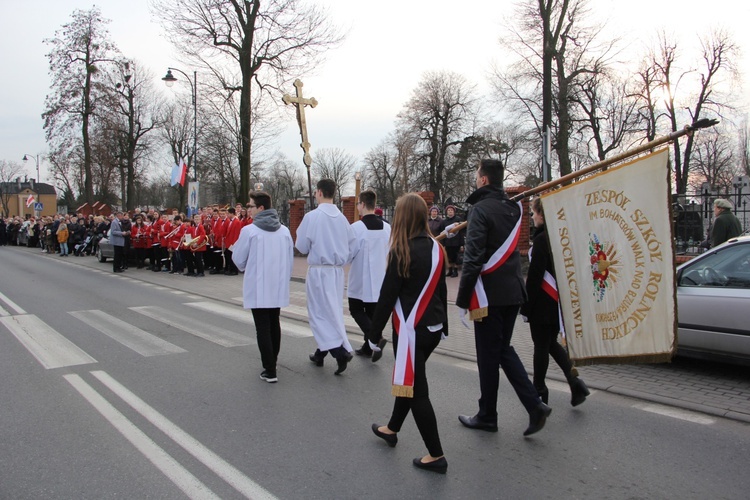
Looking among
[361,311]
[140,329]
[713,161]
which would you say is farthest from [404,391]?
[713,161]

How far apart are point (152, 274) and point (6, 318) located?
26.4ft

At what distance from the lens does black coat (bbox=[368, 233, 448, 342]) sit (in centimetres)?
372

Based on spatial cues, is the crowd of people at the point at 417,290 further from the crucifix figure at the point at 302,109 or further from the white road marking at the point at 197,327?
the crucifix figure at the point at 302,109

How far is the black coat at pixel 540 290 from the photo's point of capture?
4.67 meters

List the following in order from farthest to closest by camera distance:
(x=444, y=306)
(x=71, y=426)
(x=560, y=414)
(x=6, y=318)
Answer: (x=6, y=318)
(x=560, y=414)
(x=71, y=426)
(x=444, y=306)

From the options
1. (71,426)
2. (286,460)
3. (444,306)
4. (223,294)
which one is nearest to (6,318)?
(223,294)

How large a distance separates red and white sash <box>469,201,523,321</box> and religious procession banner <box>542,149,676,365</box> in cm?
42

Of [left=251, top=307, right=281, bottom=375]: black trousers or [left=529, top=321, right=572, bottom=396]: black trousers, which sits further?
[left=251, top=307, right=281, bottom=375]: black trousers

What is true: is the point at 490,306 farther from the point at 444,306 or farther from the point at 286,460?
the point at 286,460

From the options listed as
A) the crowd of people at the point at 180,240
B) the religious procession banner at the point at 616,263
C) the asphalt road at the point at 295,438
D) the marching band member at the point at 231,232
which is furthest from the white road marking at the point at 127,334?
the marching band member at the point at 231,232

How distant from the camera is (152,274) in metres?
17.5

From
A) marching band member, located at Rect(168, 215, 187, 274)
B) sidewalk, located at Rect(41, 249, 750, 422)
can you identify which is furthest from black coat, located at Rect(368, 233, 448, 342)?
marching band member, located at Rect(168, 215, 187, 274)

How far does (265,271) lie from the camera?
19.3ft

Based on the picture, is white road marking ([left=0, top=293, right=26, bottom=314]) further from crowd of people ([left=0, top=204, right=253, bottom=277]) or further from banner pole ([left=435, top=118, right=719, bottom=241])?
banner pole ([left=435, top=118, right=719, bottom=241])
